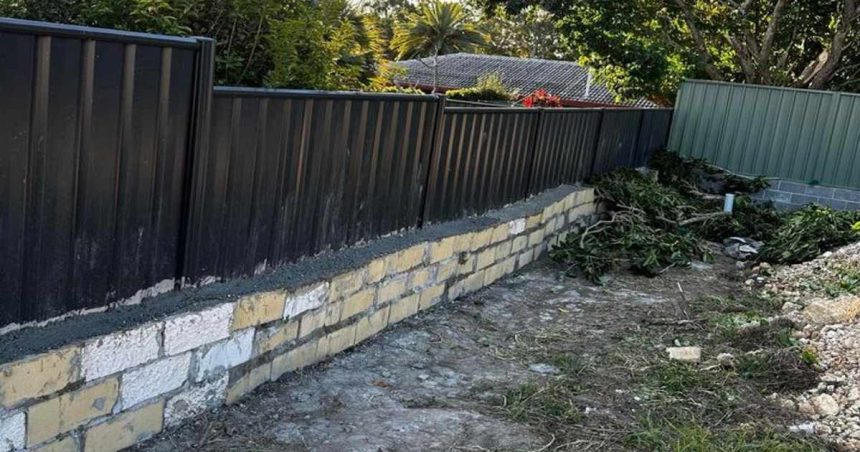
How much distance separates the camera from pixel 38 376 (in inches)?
113

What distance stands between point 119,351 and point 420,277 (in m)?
2.80

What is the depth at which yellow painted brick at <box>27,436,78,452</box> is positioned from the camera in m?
2.96

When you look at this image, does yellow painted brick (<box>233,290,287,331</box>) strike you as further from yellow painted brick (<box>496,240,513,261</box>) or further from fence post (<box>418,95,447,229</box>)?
yellow painted brick (<box>496,240,513,261</box>)

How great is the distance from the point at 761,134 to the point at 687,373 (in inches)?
339

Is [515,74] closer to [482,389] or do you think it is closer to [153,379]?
[482,389]

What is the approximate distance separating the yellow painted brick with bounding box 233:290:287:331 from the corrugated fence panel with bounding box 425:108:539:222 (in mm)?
2114

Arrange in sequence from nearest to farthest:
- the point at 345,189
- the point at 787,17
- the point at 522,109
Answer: the point at 345,189, the point at 522,109, the point at 787,17

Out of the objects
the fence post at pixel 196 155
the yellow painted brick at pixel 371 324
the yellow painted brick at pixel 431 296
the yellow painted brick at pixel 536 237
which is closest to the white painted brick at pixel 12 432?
the fence post at pixel 196 155

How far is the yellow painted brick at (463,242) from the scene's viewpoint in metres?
6.20

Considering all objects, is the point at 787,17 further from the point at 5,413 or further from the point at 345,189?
the point at 5,413

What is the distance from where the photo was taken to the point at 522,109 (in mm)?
7500

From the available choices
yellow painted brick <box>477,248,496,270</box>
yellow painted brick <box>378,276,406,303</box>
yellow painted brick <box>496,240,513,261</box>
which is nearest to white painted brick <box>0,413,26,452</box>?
yellow painted brick <box>378,276,406,303</box>

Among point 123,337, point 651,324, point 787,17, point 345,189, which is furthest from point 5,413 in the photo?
point 787,17

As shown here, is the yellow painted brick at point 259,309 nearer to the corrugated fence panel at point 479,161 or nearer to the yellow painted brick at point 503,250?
the corrugated fence panel at point 479,161
